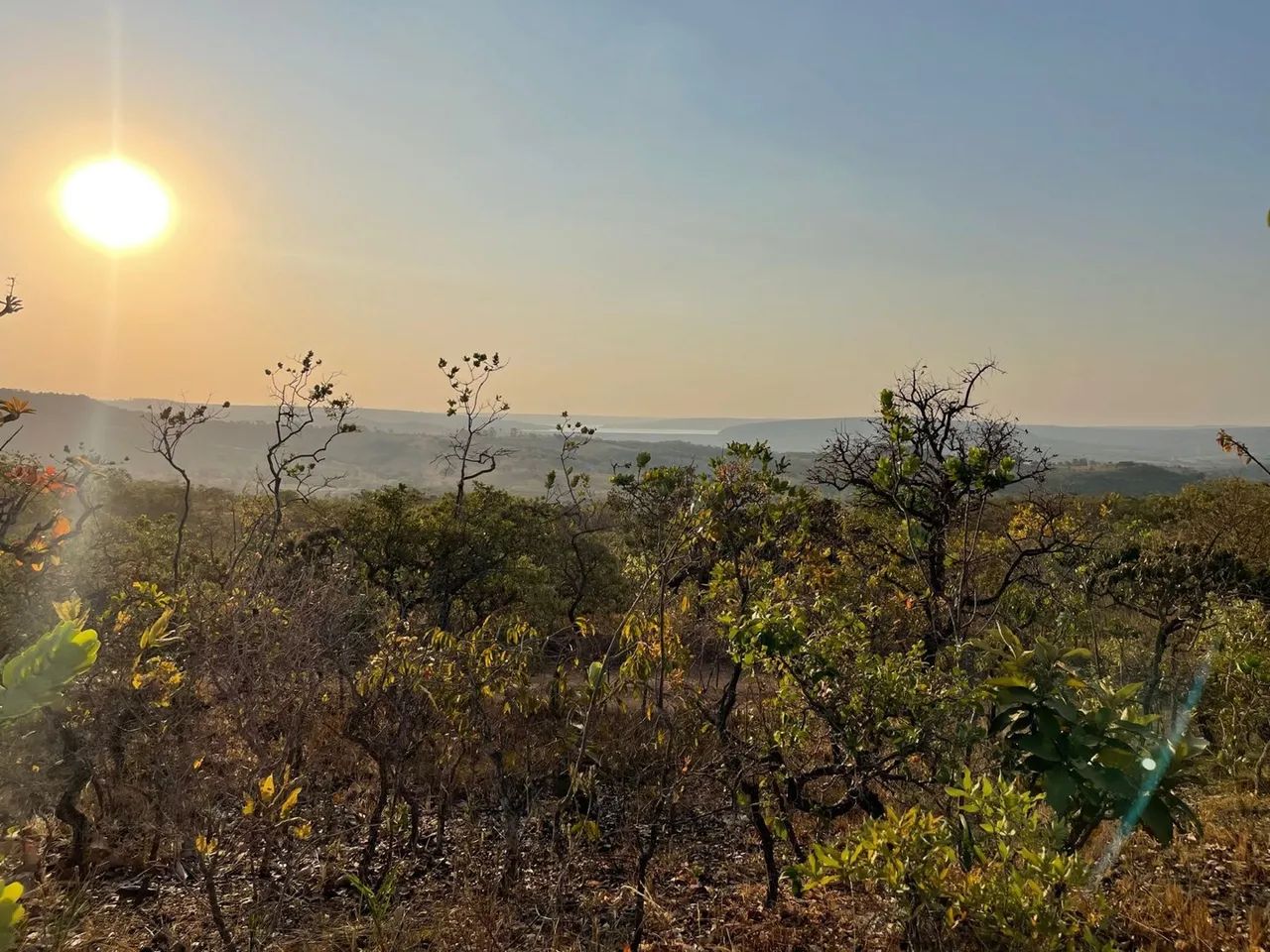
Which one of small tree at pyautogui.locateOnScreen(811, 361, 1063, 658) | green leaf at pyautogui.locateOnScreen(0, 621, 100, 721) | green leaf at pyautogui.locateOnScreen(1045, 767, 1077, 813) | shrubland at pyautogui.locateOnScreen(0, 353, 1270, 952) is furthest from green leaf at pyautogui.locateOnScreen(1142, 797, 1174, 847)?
green leaf at pyautogui.locateOnScreen(0, 621, 100, 721)

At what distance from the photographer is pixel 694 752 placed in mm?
5871

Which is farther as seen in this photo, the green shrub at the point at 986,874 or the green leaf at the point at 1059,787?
the green leaf at the point at 1059,787

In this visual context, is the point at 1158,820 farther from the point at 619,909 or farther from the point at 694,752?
the point at 619,909

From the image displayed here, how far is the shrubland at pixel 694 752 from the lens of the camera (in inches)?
125

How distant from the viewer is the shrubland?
318 cm

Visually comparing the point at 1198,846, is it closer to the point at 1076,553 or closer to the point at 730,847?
the point at 1076,553

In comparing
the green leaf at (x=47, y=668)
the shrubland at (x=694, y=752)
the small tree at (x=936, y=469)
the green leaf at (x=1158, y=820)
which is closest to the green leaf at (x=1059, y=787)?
the shrubland at (x=694, y=752)

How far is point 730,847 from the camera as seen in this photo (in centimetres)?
812

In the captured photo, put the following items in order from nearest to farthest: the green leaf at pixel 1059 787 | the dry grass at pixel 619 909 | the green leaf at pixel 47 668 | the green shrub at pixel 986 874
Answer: the green leaf at pixel 47 668 < the green shrub at pixel 986 874 < the green leaf at pixel 1059 787 < the dry grass at pixel 619 909

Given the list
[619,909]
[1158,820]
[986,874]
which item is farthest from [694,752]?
[1158,820]

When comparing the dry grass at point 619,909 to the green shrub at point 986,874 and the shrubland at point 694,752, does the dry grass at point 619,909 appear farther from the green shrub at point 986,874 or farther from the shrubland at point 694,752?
the green shrub at point 986,874

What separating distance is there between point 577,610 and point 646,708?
48.2 feet

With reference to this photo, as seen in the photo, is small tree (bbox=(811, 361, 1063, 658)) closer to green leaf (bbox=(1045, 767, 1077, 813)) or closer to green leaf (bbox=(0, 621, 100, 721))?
green leaf (bbox=(1045, 767, 1077, 813))

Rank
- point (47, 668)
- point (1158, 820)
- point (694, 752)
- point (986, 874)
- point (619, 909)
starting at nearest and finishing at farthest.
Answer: point (47, 668) → point (986, 874) → point (1158, 820) → point (694, 752) → point (619, 909)
